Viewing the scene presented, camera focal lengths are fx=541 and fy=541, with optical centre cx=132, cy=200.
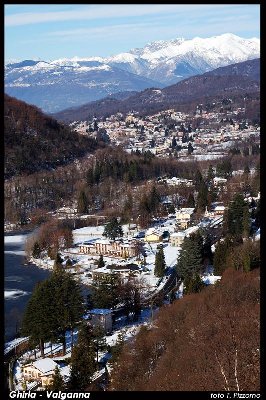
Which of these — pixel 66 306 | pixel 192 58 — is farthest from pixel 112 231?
pixel 192 58

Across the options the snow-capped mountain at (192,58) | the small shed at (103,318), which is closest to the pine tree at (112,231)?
the small shed at (103,318)

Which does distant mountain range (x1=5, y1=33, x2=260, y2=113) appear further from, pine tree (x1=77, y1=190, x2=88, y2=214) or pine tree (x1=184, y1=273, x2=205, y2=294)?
pine tree (x1=184, y1=273, x2=205, y2=294)

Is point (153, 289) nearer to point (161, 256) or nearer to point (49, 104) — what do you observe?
point (161, 256)

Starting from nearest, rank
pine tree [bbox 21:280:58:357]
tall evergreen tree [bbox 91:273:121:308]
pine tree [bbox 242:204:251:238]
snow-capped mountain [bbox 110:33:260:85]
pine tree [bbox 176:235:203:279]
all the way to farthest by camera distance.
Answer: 1. pine tree [bbox 21:280:58:357]
2. tall evergreen tree [bbox 91:273:121:308]
3. pine tree [bbox 176:235:203:279]
4. pine tree [bbox 242:204:251:238]
5. snow-capped mountain [bbox 110:33:260:85]

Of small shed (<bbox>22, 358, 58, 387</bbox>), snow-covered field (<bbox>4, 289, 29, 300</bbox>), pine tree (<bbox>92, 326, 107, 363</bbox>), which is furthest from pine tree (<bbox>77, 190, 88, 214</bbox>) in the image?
small shed (<bbox>22, 358, 58, 387</bbox>)

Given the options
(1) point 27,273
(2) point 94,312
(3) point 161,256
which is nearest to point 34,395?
(2) point 94,312

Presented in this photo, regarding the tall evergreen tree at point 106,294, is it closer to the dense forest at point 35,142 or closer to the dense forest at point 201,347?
the dense forest at point 201,347
